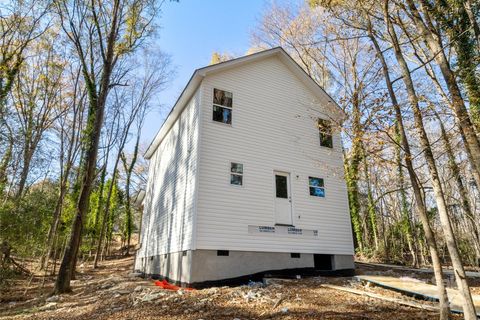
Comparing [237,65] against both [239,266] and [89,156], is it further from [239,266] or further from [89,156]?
[239,266]

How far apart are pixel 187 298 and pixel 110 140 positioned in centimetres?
1514

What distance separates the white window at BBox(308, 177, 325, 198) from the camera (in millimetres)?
11117

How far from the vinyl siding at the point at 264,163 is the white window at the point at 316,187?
0.17m

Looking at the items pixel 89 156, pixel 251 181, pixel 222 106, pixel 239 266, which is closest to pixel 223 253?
pixel 239 266

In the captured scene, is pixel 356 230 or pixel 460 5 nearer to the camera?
pixel 460 5

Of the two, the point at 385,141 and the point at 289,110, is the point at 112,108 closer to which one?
the point at 289,110

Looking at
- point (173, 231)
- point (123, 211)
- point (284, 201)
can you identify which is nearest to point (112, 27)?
point (173, 231)

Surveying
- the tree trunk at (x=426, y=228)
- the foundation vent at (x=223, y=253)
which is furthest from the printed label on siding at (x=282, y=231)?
the tree trunk at (x=426, y=228)

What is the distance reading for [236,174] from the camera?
9883mm

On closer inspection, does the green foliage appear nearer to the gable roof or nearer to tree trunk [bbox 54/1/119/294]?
tree trunk [bbox 54/1/119/294]

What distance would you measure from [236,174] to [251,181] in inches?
23.3

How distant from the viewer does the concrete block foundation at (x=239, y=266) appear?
8.48 meters

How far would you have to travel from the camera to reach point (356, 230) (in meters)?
15.9

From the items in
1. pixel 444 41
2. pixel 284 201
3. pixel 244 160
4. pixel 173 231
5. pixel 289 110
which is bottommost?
pixel 173 231
